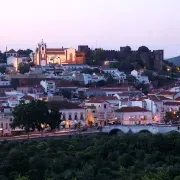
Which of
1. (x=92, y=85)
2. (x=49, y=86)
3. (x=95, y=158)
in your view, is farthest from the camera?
(x=92, y=85)

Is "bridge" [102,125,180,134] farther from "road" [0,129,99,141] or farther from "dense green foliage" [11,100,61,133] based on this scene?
"dense green foliage" [11,100,61,133]

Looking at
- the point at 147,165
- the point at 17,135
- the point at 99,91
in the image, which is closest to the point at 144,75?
the point at 99,91

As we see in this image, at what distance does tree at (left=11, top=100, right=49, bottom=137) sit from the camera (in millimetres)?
30250

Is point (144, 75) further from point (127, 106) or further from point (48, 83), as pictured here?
point (127, 106)

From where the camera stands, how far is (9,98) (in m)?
38.6

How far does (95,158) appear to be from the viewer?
79.0 feet

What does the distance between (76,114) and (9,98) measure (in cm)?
536

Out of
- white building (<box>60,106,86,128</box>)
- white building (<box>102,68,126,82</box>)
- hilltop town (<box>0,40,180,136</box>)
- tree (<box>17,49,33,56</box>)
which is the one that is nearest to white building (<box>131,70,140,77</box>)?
hilltop town (<box>0,40,180,136</box>)

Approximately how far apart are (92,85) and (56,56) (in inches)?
463

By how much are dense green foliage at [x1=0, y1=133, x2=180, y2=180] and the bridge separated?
1.73 meters

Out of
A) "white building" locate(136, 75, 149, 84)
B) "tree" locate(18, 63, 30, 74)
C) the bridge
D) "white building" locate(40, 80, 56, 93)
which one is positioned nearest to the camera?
the bridge

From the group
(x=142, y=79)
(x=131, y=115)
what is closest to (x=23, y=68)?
(x=142, y=79)

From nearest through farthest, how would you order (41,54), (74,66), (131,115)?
(131,115) < (74,66) < (41,54)

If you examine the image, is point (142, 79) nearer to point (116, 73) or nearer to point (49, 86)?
point (116, 73)
